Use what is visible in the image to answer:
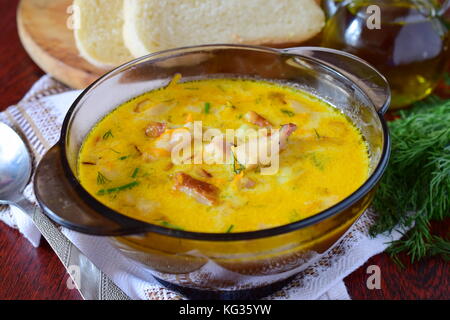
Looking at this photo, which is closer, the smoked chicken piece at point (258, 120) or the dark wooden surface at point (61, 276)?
the dark wooden surface at point (61, 276)

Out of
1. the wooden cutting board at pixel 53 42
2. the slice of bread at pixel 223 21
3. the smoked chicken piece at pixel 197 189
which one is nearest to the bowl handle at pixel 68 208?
the smoked chicken piece at pixel 197 189

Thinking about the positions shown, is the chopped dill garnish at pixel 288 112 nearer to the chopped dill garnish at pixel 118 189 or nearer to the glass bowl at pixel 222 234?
the glass bowl at pixel 222 234

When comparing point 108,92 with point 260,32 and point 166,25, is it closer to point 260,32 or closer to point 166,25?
Result: point 166,25

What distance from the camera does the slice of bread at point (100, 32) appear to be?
301cm

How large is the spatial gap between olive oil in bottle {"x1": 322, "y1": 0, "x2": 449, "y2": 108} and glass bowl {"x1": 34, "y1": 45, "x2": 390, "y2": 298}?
61 centimetres

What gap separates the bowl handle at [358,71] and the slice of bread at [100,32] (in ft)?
3.75

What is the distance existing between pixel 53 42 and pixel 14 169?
104cm

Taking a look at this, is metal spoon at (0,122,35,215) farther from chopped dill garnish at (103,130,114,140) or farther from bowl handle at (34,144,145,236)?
bowl handle at (34,144,145,236)

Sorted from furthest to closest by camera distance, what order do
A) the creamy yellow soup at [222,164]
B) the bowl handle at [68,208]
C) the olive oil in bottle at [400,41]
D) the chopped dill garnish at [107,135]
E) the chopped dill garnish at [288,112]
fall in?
the olive oil in bottle at [400,41]
the chopped dill garnish at [288,112]
the chopped dill garnish at [107,135]
the creamy yellow soup at [222,164]
the bowl handle at [68,208]

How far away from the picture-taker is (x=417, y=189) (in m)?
2.22

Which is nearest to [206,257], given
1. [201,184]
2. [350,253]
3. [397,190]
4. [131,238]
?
[131,238]

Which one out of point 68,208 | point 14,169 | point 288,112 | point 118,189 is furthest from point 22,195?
point 288,112

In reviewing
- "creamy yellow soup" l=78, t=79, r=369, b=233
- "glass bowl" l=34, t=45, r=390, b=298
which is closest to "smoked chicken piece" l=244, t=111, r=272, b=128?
"creamy yellow soup" l=78, t=79, r=369, b=233

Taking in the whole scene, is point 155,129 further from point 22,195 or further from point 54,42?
point 54,42
